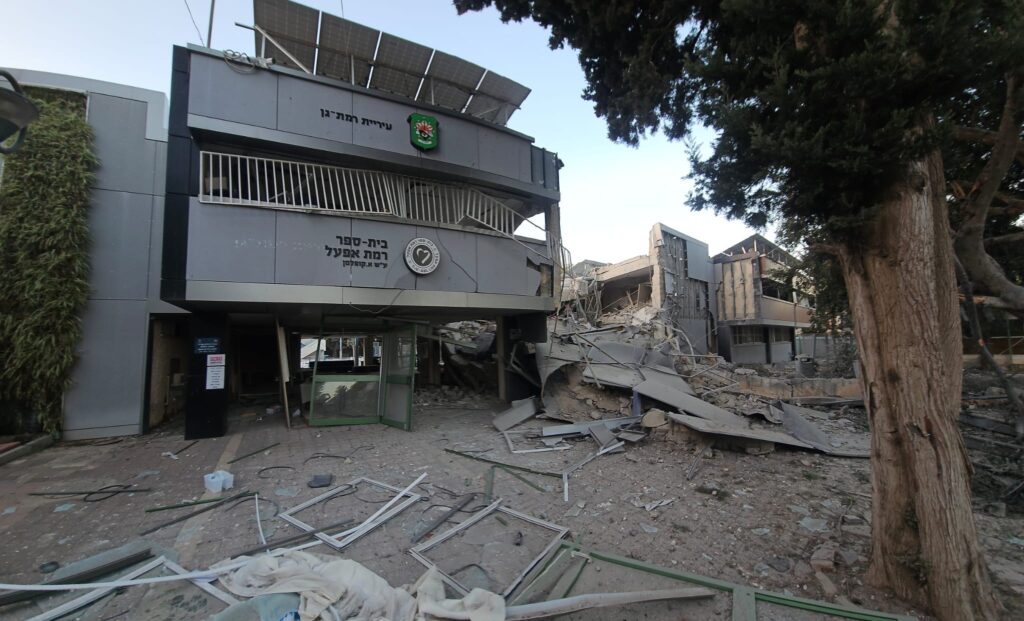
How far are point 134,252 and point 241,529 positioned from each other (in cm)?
755

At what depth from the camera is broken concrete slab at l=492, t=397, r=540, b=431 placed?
336 inches

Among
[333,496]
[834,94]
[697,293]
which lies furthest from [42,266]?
[697,293]

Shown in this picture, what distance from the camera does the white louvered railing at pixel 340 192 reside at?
7441 mm

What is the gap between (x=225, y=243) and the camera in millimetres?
7109

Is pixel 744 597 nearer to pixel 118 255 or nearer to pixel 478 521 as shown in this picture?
pixel 478 521

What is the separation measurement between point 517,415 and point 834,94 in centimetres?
750

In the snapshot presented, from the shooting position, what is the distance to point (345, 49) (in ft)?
28.2

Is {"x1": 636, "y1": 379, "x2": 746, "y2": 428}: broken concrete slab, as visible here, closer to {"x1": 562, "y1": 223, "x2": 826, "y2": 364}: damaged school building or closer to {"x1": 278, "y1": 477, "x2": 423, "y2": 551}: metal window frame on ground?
{"x1": 278, "y1": 477, "x2": 423, "y2": 551}: metal window frame on ground

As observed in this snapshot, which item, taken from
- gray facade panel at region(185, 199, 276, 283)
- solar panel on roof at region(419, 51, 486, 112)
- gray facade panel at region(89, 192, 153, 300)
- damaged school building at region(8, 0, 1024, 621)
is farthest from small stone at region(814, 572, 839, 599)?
gray facade panel at region(89, 192, 153, 300)

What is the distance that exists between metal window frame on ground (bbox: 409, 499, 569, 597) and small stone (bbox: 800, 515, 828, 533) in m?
2.41

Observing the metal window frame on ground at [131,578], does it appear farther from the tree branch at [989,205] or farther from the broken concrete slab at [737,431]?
the tree branch at [989,205]

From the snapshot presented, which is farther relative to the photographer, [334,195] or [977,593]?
[334,195]

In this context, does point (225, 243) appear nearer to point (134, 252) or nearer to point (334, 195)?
point (334, 195)

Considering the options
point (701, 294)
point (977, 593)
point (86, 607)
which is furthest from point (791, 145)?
point (701, 294)
